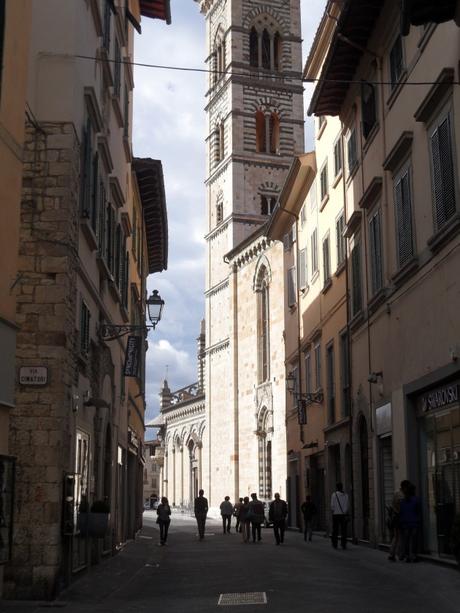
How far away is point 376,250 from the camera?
64.6 ft

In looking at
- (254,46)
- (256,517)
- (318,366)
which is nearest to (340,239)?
(318,366)

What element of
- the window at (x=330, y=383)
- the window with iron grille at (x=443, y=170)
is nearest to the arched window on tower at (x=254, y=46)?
the window at (x=330, y=383)

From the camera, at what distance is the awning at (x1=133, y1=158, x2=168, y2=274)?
2881cm

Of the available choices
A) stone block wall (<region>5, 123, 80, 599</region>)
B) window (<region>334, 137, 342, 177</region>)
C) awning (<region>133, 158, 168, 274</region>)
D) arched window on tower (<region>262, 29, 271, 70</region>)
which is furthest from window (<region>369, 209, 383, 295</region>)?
arched window on tower (<region>262, 29, 271, 70</region>)

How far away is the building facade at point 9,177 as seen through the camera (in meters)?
10.1

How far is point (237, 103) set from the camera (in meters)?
68.2

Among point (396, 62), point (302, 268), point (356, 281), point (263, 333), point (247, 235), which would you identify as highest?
point (247, 235)

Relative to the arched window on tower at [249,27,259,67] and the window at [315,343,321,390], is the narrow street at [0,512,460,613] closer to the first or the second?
the window at [315,343,321,390]

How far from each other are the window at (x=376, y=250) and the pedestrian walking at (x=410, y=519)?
16.2ft

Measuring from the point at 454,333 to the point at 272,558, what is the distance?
7313mm

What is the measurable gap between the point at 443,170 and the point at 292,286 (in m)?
20.4

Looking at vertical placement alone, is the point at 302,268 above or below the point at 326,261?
above

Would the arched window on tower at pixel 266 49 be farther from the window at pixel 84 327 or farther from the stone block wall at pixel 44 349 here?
the stone block wall at pixel 44 349

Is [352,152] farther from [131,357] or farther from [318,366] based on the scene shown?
[318,366]
